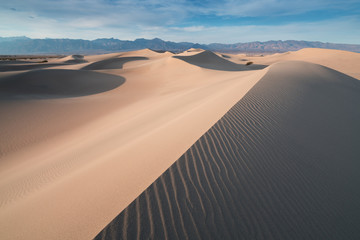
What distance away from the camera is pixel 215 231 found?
206 cm

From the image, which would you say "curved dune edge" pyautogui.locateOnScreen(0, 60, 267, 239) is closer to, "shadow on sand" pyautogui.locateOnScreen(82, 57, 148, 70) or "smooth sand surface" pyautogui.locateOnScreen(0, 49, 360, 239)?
"smooth sand surface" pyautogui.locateOnScreen(0, 49, 360, 239)

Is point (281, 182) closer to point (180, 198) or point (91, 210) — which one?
point (180, 198)

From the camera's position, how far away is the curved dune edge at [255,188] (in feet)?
6.91

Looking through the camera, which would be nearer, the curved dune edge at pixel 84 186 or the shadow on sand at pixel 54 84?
the curved dune edge at pixel 84 186

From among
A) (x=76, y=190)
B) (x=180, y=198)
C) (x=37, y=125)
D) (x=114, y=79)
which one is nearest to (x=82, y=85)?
(x=114, y=79)

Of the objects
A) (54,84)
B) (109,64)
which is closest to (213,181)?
(54,84)

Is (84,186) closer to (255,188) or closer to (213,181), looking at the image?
(213,181)

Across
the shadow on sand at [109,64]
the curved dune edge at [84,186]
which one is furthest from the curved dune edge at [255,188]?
the shadow on sand at [109,64]

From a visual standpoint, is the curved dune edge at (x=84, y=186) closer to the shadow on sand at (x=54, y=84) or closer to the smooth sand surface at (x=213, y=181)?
the smooth sand surface at (x=213, y=181)

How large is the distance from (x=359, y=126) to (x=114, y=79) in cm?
1933

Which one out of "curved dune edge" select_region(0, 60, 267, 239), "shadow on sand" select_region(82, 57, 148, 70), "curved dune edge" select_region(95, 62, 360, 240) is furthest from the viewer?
"shadow on sand" select_region(82, 57, 148, 70)

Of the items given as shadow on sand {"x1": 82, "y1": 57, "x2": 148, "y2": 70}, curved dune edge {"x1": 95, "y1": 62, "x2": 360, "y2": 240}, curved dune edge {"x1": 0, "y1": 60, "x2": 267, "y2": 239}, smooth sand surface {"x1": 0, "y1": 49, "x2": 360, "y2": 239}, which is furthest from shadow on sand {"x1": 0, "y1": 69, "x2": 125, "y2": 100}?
shadow on sand {"x1": 82, "y1": 57, "x2": 148, "y2": 70}

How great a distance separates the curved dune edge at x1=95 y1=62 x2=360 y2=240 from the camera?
2105mm

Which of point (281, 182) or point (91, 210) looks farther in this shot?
point (281, 182)
